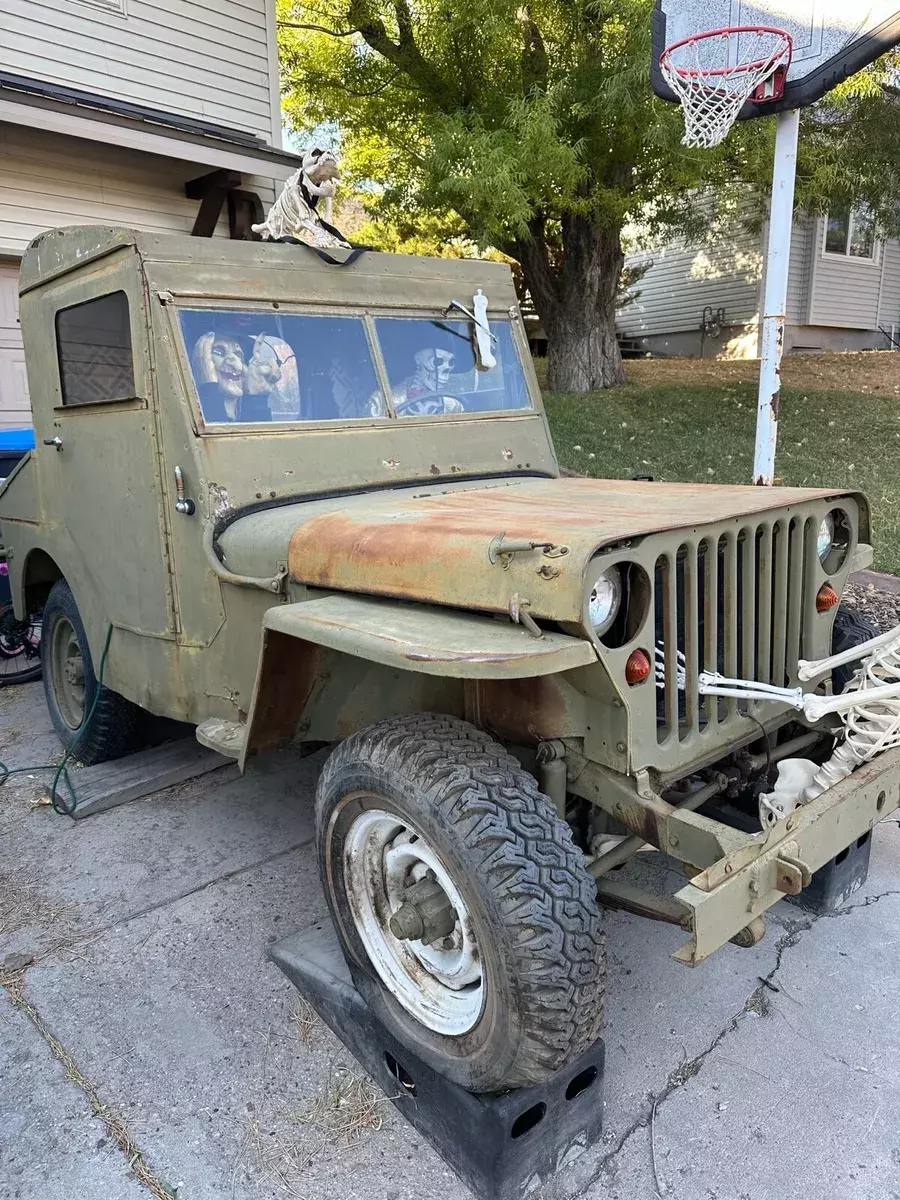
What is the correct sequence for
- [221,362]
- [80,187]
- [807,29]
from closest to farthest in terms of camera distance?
[221,362]
[807,29]
[80,187]

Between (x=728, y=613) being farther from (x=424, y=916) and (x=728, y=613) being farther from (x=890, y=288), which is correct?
(x=890, y=288)

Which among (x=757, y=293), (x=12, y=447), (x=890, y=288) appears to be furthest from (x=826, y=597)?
(x=890, y=288)

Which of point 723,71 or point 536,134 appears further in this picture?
point 536,134

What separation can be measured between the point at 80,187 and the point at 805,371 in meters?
11.4

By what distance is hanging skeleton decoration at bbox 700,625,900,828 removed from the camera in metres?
2.37

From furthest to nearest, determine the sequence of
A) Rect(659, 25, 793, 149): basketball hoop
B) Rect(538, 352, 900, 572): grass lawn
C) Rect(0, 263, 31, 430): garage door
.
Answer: Rect(538, 352, 900, 572): grass lawn → Rect(0, 263, 31, 430): garage door → Rect(659, 25, 793, 149): basketball hoop

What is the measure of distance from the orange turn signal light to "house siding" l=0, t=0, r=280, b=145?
788cm

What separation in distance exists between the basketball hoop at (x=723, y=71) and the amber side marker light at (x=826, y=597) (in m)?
3.61

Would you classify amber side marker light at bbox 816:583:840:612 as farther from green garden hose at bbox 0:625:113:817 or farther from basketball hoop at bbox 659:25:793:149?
basketball hoop at bbox 659:25:793:149

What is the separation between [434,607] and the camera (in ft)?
7.95

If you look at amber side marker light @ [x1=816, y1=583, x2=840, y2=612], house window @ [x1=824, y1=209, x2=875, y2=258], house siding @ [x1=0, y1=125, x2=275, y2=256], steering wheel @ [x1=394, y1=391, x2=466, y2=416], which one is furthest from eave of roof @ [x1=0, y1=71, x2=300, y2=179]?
house window @ [x1=824, y1=209, x2=875, y2=258]

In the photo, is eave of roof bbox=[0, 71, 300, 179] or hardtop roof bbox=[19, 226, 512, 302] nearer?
hardtop roof bbox=[19, 226, 512, 302]

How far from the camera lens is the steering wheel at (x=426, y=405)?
3603 millimetres

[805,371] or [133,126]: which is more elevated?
[133,126]
